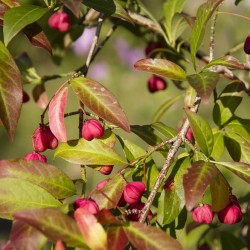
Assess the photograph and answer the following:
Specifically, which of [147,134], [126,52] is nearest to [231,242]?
[147,134]

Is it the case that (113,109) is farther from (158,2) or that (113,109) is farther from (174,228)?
(158,2)

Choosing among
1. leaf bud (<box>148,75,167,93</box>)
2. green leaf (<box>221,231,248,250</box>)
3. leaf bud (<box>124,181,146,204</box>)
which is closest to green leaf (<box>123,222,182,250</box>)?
leaf bud (<box>124,181,146,204</box>)

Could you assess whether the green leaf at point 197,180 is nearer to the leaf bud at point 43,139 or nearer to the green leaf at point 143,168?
the green leaf at point 143,168

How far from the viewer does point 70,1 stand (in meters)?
0.88

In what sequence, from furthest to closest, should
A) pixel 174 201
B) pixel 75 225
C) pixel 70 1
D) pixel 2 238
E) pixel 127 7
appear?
pixel 2 238 → pixel 127 7 → pixel 174 201 → pixel 70 1 → pixel 75 225

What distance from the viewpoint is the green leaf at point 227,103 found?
1.22 metres

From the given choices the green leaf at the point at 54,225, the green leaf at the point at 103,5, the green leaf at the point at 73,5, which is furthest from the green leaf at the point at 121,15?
the green leaf at the point at 54,225

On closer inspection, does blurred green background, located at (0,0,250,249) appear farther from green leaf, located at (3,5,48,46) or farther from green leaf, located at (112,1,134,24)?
green leaf, located at (3,5,48,46)

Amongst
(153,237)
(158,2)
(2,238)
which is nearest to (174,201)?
(153,237)

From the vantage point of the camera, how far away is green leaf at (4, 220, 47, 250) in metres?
0.80

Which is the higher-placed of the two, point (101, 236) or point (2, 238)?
point (101, 236)

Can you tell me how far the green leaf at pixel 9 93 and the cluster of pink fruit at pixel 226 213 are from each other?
1.13ft

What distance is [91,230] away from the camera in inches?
30.9

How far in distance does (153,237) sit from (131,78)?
4568mm
